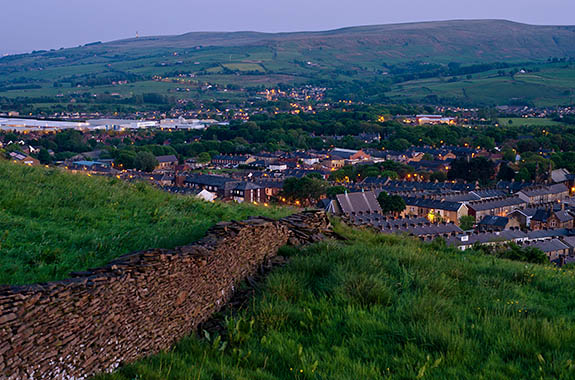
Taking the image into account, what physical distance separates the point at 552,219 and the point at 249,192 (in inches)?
1099

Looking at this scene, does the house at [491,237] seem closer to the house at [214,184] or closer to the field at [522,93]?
the house at [214,184]

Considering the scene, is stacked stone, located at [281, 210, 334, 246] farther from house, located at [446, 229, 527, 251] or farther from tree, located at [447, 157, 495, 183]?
tree, located at [447, 157, 495, 183]

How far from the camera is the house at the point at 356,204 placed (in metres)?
44.6

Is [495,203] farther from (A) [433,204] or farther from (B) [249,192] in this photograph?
(B) [249,192]

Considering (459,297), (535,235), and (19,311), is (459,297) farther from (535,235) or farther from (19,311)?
(535,235)

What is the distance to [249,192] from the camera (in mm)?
58125

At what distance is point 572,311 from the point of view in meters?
7.62

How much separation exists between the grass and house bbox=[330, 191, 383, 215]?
35.3 m

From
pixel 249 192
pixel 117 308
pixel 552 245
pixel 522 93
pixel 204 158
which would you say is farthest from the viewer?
pixel 522 93

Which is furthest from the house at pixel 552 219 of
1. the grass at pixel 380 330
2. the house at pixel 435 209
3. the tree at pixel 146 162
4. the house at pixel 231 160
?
the tree at pixel 146 162

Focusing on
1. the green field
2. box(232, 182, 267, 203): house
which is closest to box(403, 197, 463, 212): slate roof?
box(232, 182, 267, 203): house

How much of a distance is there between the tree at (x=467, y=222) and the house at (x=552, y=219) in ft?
16.5

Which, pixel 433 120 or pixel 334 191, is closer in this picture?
pixel 334 191

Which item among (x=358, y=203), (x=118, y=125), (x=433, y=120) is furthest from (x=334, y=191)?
(x=433, y=120)
